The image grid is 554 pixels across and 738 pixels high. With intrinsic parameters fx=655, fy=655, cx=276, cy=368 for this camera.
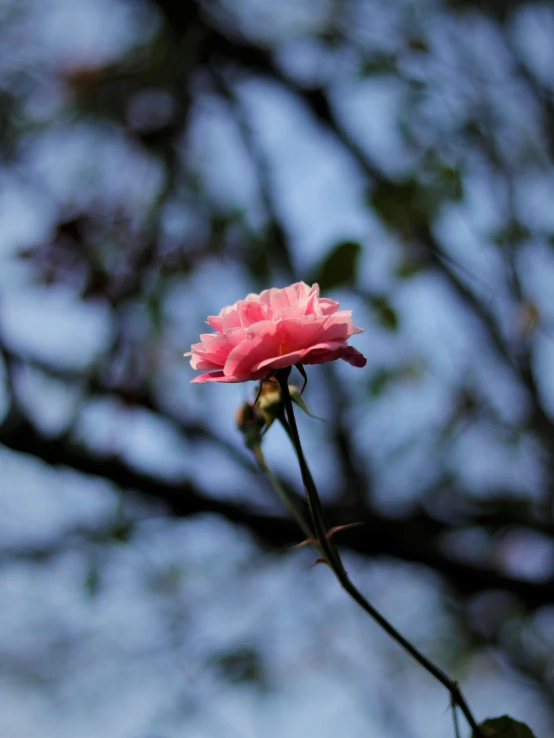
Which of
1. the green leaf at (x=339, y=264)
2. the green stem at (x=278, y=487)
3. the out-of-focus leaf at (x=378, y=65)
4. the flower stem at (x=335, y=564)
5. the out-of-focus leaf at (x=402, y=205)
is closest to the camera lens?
the flower stem at (x=335, y=564)

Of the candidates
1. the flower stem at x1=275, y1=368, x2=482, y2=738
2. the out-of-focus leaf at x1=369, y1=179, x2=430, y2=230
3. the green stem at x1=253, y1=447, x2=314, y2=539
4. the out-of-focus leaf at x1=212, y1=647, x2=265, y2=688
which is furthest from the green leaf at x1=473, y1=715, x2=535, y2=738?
the out-of-focus leaf at x1=212, y1=647, x2=265, y2=688

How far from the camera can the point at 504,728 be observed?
0.69 meters

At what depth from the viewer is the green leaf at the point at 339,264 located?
111 cm

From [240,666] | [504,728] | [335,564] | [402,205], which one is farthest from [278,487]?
[240,666]

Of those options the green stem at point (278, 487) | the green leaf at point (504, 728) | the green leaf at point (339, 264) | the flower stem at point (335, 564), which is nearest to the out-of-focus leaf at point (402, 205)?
the green leaf at point (339, 264)

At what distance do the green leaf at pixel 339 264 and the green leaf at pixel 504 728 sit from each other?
0.68m

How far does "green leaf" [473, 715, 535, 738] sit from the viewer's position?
26.7 inches

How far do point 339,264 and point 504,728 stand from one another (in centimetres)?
71

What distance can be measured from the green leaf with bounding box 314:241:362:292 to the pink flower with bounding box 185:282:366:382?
42 centimetres

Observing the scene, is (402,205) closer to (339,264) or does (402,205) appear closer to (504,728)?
(339,264)

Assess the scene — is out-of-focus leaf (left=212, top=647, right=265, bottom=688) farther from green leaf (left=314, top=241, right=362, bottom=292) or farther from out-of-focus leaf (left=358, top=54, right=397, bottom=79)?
out-of-focus leaf (left=358, top=54, right=397, bottom=79)

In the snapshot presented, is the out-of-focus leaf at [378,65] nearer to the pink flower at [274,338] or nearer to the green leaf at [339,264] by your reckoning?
the green leaf at [339,264]

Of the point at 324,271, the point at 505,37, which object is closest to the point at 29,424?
the point at 324,271

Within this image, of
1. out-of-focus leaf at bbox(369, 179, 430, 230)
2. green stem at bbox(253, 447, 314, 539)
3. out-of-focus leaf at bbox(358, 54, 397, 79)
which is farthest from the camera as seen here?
out-of-focus leaf at bbox(358, 54, 397, 79)
